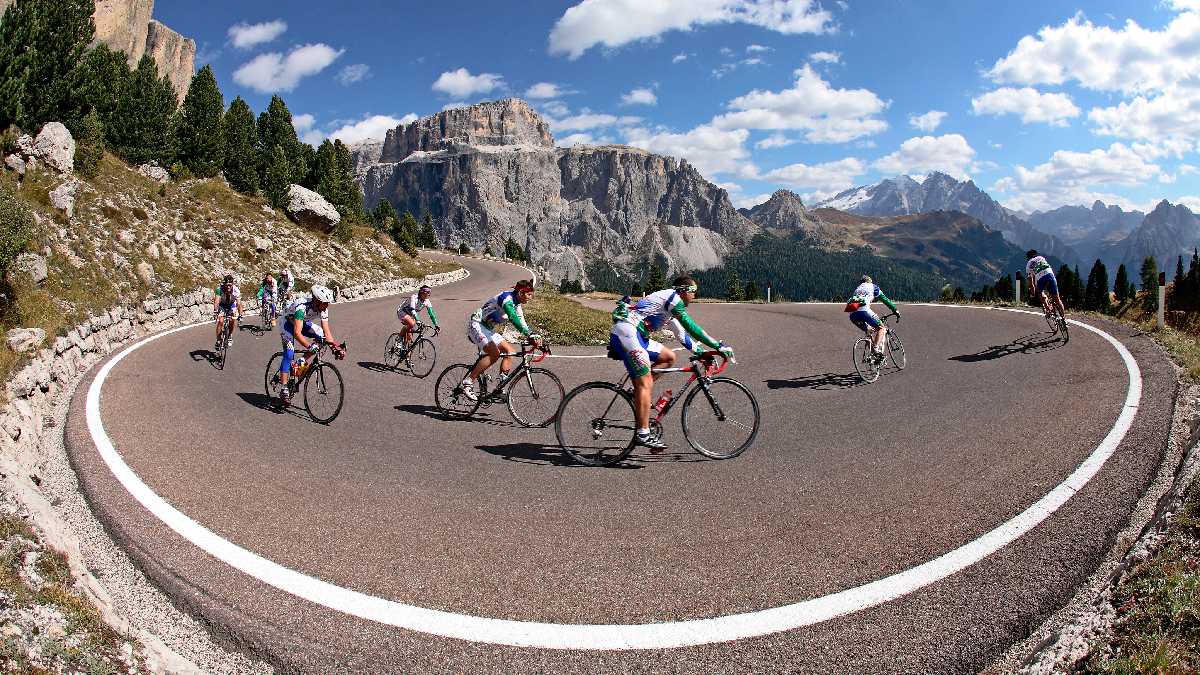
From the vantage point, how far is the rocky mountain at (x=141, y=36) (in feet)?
484

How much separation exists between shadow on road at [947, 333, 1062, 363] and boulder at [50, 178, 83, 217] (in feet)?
99.1

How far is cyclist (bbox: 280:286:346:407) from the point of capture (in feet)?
32.6

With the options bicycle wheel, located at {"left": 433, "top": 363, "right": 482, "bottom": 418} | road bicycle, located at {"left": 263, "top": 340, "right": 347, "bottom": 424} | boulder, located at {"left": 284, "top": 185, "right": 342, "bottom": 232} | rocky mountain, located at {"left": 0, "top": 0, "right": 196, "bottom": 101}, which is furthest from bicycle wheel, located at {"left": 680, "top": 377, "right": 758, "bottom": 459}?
rocky mountain, located at {"left": 0, "top": 0, "right": 196, "bottom": 101}

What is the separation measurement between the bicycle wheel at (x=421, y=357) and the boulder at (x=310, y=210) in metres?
37.6

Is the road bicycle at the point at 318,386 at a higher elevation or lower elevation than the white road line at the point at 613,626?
higher

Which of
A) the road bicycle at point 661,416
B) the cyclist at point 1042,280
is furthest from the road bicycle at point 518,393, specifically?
the cyclist at point 1042,280

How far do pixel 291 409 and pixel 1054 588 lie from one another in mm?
10203

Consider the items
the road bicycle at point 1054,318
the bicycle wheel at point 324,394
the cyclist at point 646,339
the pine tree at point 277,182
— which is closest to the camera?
the cyclist at point 646,339

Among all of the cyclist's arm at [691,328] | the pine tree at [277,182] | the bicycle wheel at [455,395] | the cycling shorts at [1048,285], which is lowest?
the bicycle wheel at [455,395]

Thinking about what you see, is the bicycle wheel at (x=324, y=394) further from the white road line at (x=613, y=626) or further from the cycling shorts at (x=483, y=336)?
the white road line at (x=613, y=626)

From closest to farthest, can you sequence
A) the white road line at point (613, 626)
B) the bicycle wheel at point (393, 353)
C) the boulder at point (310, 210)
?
the white road line at point (613, 626)
the bicycle wheel at point (393, 353)
the boulder at point (310, 210)

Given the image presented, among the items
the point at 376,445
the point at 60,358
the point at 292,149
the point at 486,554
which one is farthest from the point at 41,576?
the point at 292,149

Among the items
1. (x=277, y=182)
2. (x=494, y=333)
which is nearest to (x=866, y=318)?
(x=494, y=333)

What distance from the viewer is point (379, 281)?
4384cm
